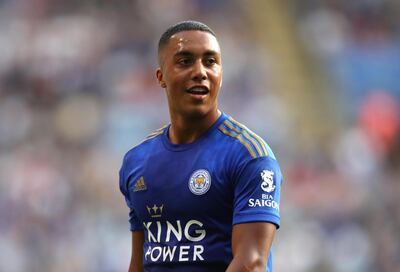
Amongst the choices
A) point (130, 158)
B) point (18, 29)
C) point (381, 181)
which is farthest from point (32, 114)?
point (130, 158)

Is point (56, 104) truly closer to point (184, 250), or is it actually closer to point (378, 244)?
point (378, 244)

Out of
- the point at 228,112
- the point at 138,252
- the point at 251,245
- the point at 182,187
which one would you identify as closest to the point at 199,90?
the point at 182,187

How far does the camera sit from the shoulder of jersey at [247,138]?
3.42m

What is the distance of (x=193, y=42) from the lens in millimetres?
3582

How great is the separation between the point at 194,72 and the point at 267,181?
52cm

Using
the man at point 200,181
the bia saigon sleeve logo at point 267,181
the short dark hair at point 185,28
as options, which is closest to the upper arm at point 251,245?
the man at point 200,181

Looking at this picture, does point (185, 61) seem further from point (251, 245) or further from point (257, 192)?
point (251, 245)

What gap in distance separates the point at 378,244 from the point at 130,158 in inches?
233

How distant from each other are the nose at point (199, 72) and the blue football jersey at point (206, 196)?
230 mm

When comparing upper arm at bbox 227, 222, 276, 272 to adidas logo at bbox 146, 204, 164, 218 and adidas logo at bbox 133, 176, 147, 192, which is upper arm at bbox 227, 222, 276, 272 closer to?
adidas logo at bbox 146, 204, 164, 218

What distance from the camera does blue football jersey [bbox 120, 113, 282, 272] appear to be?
3375 mm

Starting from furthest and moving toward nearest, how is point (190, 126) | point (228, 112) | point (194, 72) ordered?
point (228, 112)
point (190, 126)
point (194, 72)

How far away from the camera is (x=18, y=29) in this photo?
1345 centimetres

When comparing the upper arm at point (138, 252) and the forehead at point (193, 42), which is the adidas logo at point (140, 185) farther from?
the forehead at point (193, 42)
